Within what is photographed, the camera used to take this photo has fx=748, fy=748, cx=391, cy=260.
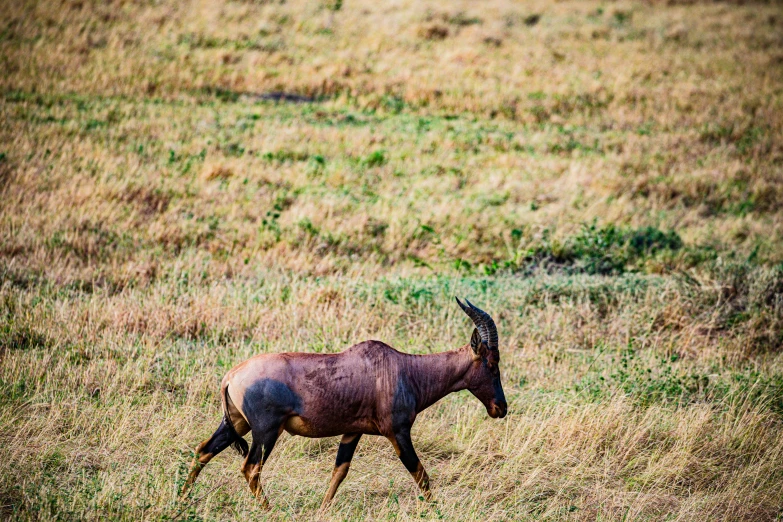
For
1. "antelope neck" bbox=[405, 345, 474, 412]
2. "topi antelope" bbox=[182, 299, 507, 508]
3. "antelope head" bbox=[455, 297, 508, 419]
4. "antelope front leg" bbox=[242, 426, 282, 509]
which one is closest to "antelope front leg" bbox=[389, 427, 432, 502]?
"topi antelope" bbox=[182, 299, 507, 508]

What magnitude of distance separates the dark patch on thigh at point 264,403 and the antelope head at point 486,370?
4.56 ft

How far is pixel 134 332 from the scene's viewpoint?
26.2 ft

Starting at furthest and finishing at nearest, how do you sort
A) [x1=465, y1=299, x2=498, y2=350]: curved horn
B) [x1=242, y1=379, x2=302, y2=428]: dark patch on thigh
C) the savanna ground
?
1. the savanna ground
2. [x1=465, y1=299, x2=498, y2=350]: curved horn
3. [x1=242, y1=379, x2=302, y2=428]: dark patch on thigh

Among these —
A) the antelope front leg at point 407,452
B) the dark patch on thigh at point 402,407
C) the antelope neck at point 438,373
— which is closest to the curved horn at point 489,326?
the antelope neck at point 438,373

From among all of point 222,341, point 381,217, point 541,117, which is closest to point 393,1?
point 541,117

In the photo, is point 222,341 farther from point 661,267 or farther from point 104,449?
point 661,267

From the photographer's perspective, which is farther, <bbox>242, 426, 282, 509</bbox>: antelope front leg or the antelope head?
the antelope head

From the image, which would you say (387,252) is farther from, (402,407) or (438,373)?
(402,407)

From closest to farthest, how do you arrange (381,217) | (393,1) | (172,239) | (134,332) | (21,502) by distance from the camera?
(21,502) → (134,332) → (172,239) → (381,217) → (393,1)

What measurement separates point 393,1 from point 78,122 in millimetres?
18085

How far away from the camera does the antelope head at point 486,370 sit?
532 cm

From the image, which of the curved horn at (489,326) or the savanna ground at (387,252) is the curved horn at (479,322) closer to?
the curved horn at (489,326)

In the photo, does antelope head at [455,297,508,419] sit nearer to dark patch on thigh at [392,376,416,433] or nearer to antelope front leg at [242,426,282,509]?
dark patch on thigh at [392,376,416,433]

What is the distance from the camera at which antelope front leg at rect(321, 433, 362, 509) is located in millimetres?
5277
